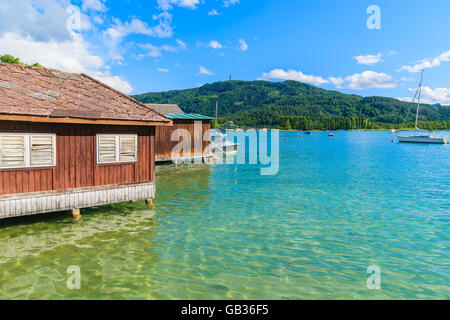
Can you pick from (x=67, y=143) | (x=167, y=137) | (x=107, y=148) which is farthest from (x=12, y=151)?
(x=167, y=137)

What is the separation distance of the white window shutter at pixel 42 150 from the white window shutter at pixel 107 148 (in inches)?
73.5

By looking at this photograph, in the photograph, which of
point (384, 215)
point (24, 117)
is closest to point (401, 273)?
point (384, 215)

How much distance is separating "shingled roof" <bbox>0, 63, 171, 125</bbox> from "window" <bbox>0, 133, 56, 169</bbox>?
0.96 m

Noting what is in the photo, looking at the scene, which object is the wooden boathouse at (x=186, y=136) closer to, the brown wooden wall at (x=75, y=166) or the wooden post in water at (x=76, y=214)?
the brown wooden wall at (x=75, y=166)

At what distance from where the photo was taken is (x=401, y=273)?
9336mm

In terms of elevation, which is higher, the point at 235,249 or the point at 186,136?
the point at 186,136

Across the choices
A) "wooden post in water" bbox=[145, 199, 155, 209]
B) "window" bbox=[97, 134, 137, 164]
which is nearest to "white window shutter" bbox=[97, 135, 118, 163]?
"window" bbox=[97, 134, 137, 164]

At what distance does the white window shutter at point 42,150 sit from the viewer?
36.5 ft

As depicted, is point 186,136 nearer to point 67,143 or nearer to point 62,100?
point 62,100

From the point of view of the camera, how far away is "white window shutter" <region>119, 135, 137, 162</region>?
13570 mm

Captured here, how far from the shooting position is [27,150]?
10961 mm

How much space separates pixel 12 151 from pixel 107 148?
353 cm

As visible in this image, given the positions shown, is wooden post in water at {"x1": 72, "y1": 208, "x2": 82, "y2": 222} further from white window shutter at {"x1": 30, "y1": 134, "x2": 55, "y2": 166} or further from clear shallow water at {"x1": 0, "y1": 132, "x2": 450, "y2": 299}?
white window shutter at {"x1": 30, "y1": 134, "x2": 55, "y2": 166}
